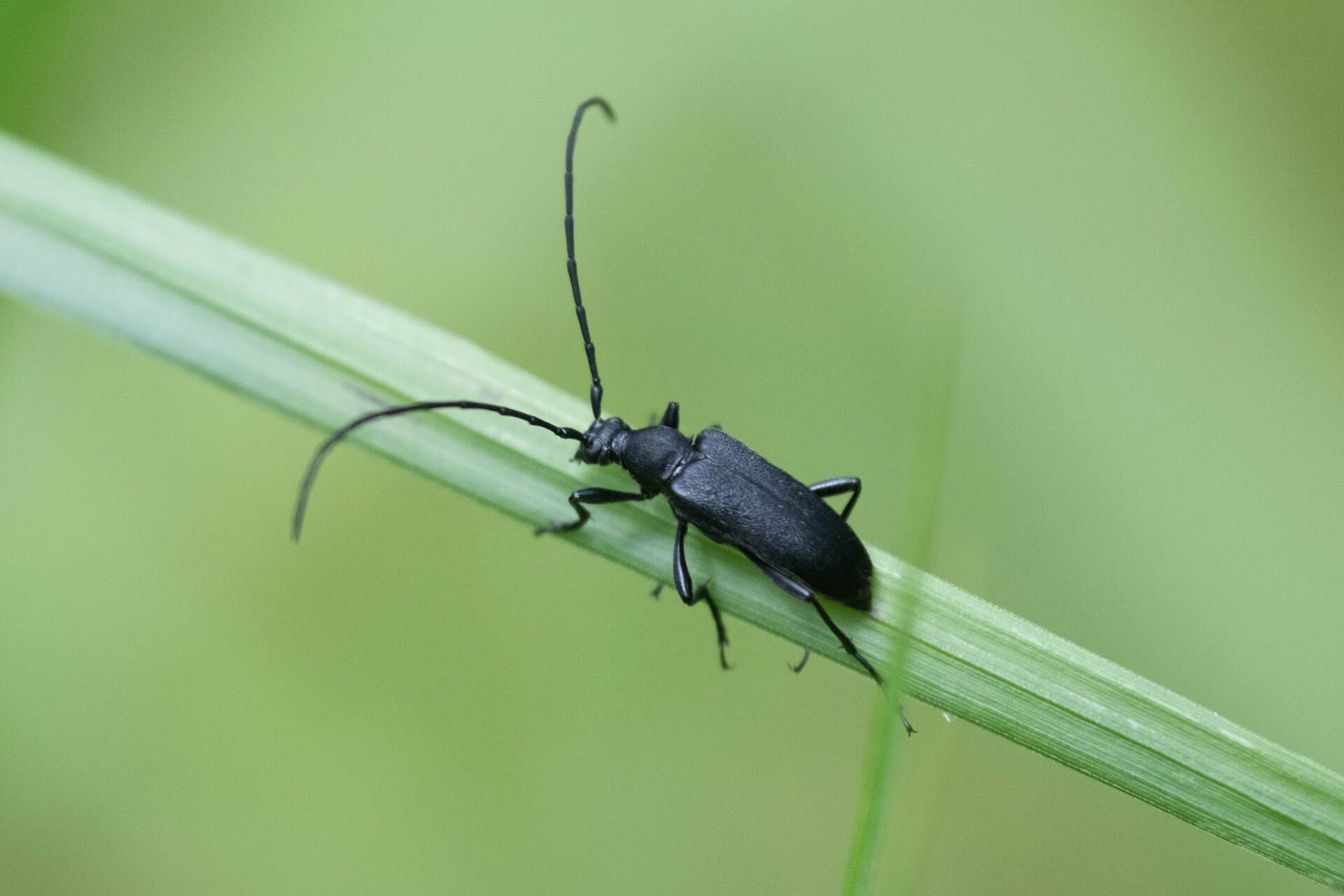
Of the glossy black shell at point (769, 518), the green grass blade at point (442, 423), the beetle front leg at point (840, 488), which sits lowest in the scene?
the green grass blade at point (442, 423)

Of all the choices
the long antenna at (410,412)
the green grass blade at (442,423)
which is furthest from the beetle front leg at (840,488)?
the long antenna at (410,412)

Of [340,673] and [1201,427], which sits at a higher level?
[1201,427]

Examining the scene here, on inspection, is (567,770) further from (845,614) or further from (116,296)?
(116,296)

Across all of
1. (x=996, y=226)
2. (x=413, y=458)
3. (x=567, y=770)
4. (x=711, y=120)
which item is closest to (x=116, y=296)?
(x=413, y=458)

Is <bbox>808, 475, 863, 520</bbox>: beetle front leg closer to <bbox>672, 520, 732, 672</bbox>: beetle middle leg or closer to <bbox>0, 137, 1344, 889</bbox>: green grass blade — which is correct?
<bbox>672, 520, 732, 672</bbox>: beetle middle leg

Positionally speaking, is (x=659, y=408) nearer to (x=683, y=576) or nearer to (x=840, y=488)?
(x=840, y=488)

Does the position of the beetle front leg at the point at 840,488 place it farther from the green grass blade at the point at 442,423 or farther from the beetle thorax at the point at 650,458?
the green grass blade at the point at 442,423
